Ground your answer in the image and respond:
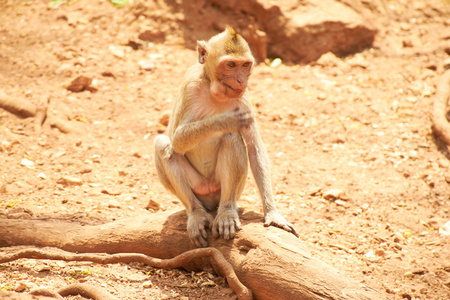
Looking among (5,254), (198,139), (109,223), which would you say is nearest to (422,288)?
(198,139)

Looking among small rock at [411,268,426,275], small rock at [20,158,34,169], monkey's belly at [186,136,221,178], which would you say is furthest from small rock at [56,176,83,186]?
small rock at [411,268,426,275]

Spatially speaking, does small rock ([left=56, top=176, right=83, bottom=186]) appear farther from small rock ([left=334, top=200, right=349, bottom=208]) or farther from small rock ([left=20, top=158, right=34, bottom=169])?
small rock ([left=334, top=200, right=349, bottom=208])

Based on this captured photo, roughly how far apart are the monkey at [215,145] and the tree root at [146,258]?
236mm

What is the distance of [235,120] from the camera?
225 inches

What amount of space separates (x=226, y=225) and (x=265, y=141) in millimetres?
4413

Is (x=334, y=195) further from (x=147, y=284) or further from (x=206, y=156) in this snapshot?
(x=147, y=284)

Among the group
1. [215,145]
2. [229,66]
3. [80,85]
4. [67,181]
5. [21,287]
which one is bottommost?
[67,181]

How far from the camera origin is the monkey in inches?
232

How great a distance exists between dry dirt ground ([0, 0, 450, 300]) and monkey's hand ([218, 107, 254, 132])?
6.21 feet

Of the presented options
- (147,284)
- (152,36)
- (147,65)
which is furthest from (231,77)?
(152,36)

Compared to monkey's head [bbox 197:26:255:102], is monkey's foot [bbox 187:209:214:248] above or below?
below

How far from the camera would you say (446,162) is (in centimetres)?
888

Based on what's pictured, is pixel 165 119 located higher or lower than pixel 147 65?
lower

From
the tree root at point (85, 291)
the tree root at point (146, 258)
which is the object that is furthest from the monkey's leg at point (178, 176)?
the tree root at point (85, 291)
